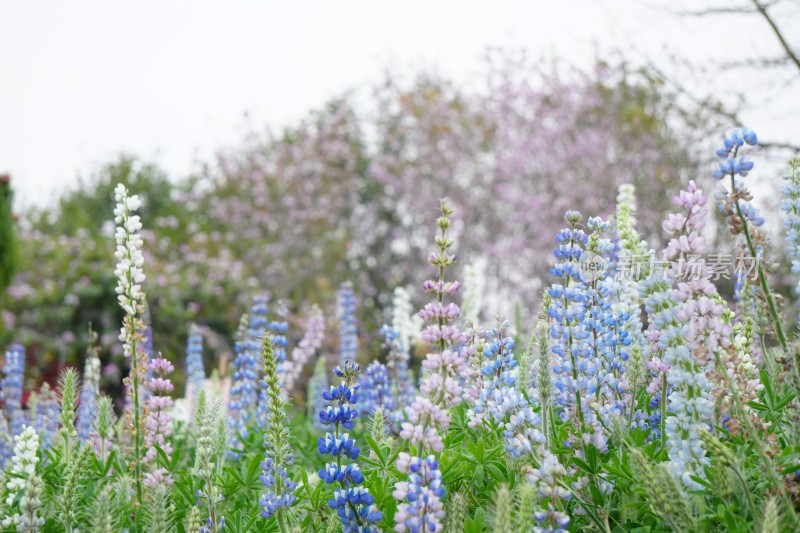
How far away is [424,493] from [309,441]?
2174 millimetres

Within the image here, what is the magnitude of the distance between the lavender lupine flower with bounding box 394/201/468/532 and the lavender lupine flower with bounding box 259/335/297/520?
38 cm

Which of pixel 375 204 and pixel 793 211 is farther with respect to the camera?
pixel 375 204

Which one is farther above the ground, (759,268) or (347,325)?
(347,325)

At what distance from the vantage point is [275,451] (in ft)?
8.16

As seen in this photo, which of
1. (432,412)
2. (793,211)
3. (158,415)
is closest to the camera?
(432,412)

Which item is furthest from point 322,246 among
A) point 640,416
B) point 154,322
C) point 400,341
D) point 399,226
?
point 640,416

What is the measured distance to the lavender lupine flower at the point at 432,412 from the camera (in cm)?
215

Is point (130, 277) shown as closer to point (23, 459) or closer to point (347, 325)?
point (23, 459)

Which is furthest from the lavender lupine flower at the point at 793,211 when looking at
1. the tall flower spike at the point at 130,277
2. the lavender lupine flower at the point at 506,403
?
the tall flower spike at the point at 130,277

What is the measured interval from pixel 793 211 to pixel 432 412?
4.48 ft

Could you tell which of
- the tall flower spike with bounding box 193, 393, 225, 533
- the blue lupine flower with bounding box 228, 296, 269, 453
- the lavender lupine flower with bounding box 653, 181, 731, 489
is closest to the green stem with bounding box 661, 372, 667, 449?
the lavender lupine flower with bounding box 653, 181, 731, 489

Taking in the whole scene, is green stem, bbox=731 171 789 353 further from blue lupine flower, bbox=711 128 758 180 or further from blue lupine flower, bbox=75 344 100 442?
blue lupine flower, bbox=75 344 100 442

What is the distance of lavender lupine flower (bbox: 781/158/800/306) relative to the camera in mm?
2568

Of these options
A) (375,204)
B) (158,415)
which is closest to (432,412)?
(158,415)
